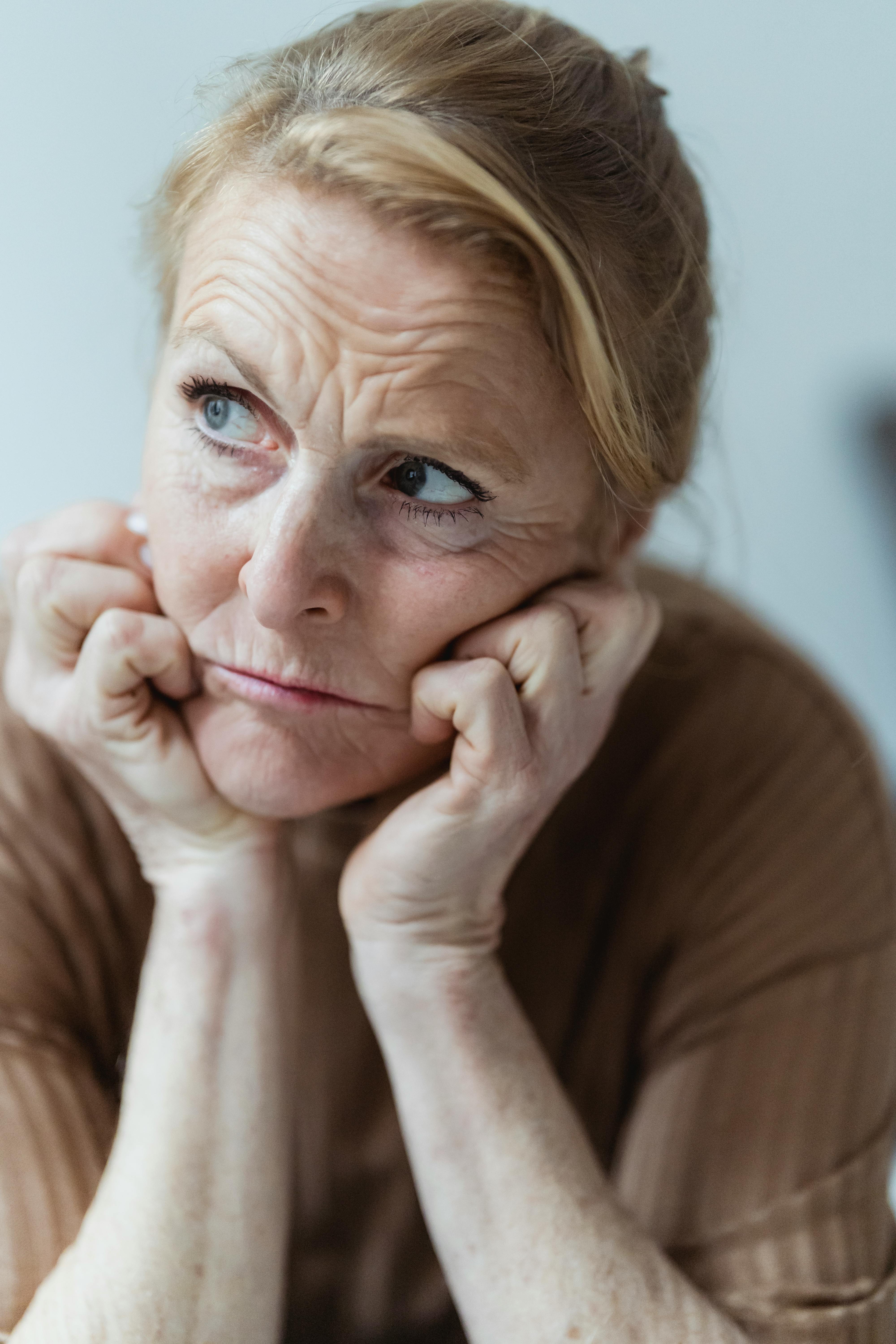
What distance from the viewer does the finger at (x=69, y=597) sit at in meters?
1.10

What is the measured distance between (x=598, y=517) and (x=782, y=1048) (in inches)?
21.9

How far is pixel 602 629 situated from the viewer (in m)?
1.10

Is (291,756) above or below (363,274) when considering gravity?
below

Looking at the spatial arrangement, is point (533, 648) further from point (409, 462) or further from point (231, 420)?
point (231, 420)

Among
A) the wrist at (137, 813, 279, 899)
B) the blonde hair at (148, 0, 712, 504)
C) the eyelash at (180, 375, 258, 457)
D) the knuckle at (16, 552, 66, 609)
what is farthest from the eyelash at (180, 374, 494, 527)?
the wrist at (137, 813, 279, 899)

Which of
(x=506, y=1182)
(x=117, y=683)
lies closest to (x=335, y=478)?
(x=117, y=683)

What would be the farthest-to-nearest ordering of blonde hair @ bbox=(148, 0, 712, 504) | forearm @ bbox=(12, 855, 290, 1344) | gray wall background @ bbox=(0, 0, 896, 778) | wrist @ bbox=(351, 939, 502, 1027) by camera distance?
gray wall background @ bbox=(0, 0, 896, 778), wrist @ bbox=(351, 939, 502, 1027), forearm @ bbox=(12, 855, 290, 1344), blonde hair @ bbox=(148, 0, 712, 504)

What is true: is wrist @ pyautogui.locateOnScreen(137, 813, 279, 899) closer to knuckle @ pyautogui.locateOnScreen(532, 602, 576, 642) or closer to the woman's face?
the woman's face

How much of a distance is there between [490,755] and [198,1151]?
1.40 ft

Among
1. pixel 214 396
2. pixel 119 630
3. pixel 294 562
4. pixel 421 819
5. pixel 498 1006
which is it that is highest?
pixel 214 396

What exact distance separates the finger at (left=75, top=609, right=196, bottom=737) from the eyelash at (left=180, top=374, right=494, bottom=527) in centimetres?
18

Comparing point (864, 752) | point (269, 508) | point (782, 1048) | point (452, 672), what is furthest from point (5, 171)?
point (782, 1048)

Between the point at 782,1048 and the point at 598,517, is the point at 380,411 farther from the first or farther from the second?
the point at 782,1048

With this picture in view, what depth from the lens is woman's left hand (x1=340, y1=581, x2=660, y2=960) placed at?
103 cm
